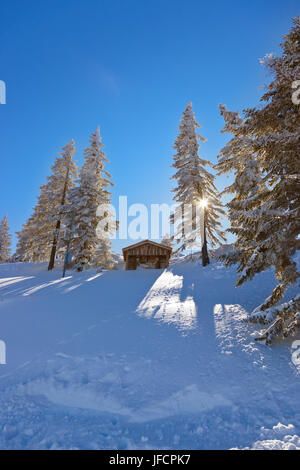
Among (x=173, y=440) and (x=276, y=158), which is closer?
(x=173, y=440)

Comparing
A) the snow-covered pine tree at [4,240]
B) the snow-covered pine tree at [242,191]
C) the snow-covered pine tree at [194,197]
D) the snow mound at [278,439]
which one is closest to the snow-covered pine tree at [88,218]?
the snow-covered pine tree at [194,197]

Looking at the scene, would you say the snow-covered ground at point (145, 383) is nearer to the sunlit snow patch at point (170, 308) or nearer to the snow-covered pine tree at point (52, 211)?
the sunlit snow patch at point (170, 308)

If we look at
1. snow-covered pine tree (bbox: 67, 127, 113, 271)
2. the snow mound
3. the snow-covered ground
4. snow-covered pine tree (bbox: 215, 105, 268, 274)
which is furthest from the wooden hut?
the snow mound

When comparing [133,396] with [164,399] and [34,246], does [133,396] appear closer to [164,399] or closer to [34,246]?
[164,399]

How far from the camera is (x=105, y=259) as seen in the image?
77.2 ft

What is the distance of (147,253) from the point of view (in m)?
24.0

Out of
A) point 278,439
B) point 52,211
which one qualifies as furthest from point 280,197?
point 52,211

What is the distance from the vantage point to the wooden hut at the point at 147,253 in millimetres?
24031

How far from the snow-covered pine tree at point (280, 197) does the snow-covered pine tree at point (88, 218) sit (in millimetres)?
19259

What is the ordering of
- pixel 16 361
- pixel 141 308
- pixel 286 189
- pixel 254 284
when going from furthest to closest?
pixel 254 284 → pixel 141 308 → pixel 286 189 → pixel 16 361

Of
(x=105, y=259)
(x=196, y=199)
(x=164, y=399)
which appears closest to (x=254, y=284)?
(x=164, y=399)

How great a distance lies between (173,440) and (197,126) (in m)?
25.8

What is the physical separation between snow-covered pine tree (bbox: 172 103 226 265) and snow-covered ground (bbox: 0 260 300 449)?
13557 millimetres
